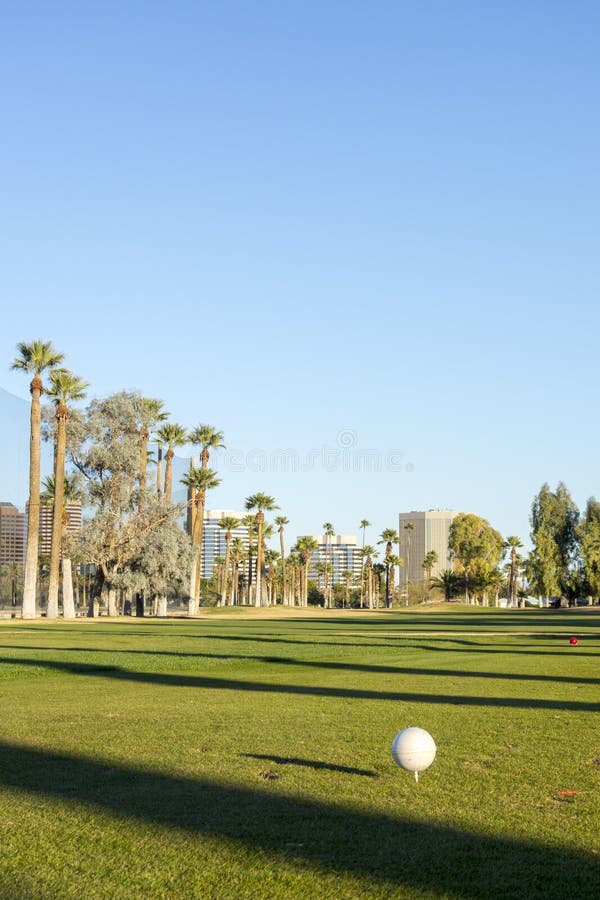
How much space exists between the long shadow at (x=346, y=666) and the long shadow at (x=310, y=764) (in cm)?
1209

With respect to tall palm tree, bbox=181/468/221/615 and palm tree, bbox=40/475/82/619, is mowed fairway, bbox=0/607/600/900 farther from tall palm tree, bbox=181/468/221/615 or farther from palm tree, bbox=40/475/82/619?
tall palm tree, bbox=181/468/221/615

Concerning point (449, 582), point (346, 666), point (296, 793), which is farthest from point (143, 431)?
point (449, 582)

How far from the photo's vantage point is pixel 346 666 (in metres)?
27.4

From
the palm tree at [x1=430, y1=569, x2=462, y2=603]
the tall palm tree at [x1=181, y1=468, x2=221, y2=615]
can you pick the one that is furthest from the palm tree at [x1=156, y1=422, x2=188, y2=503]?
the palm tree at [x1=430, y1=569, x2=462, y2=603]

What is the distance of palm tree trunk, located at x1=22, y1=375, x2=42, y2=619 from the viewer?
66875 millimetres

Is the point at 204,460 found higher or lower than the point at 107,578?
higher

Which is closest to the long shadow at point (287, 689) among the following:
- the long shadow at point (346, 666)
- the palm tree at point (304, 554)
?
the long shadow at point (346, 666)

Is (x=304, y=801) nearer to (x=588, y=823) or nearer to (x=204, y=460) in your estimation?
(x=588, y=823)

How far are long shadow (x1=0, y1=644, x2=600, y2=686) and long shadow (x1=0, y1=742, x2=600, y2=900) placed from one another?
46.6 ft

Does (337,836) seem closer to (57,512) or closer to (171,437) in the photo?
(57,512)

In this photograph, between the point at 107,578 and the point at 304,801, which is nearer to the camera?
the point at 304,801

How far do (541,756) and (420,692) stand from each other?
26.1ft

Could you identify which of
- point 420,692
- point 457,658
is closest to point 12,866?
point 420,692

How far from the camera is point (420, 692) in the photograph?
63.1 ft
